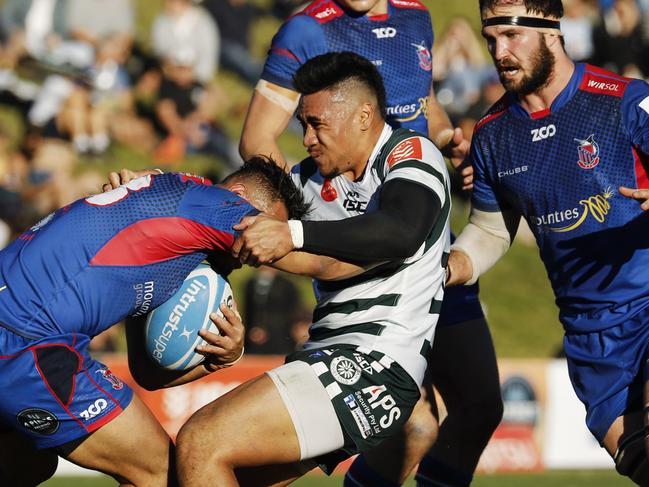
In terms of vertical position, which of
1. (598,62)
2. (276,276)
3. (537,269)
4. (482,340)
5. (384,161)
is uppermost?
(384,161)

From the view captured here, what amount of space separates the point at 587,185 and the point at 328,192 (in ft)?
4.45

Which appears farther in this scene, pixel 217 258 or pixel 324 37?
pixel 324 37

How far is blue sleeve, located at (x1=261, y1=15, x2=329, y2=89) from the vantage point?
6.46 m

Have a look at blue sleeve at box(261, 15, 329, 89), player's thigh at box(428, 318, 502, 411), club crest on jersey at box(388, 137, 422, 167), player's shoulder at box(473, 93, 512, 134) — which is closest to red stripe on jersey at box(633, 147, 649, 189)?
player's shoulder at box(473, 93, 512, 134)

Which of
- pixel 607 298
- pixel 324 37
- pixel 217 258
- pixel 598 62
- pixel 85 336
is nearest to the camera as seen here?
pixel 85 336

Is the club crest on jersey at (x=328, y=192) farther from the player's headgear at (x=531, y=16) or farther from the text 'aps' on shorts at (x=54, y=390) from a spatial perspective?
the text 'aps' on shorts at (x=54, y=390)

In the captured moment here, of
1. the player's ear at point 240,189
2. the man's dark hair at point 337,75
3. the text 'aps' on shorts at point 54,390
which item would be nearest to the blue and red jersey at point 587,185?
the man's dark hair at point 337,75

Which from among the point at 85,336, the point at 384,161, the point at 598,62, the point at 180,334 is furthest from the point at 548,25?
the point at 598,62

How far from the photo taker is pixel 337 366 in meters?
5.05

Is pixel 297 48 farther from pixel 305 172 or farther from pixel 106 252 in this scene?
pixel 106 252

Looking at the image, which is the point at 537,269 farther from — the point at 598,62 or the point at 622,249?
the point at 622,249

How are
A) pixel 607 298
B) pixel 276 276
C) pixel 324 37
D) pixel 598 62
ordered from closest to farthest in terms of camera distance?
pixel 607 298 → pixel 324 37 → pixel 276 276 → pixel 598 62

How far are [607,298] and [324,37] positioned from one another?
7.47 ft

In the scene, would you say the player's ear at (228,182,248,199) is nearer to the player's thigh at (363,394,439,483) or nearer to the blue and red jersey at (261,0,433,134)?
the blue and red jersey at (261,0,433,134)
